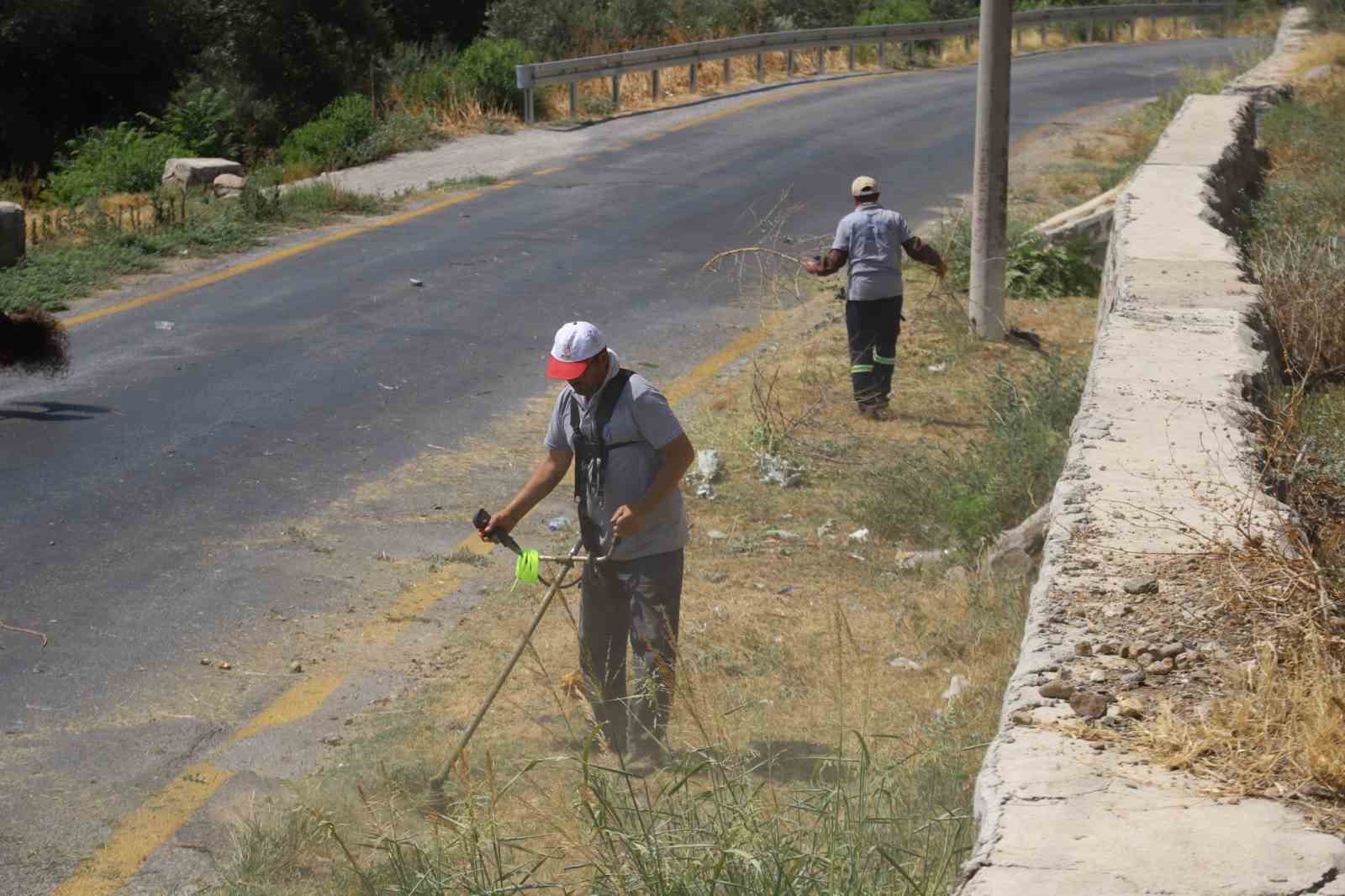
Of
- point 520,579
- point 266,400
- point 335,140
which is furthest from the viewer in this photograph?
point 335,140

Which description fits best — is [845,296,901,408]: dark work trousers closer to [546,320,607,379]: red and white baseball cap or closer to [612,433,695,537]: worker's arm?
[612,433,695,537]: worker's arm

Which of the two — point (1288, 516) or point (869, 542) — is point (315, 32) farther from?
point (1288, 516)

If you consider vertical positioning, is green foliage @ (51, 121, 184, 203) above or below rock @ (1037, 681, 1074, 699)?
above

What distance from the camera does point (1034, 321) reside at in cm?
1245

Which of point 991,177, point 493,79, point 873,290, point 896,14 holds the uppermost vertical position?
point 896,14

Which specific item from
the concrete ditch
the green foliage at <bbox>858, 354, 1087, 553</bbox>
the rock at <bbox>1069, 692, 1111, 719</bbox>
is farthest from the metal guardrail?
the rock at <bbox>1069, 692, 1111, 719</bbox>

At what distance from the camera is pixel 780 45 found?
2830 cm

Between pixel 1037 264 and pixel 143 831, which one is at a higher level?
pixel 1037 264

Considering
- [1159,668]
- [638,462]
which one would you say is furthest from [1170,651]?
[638,462]

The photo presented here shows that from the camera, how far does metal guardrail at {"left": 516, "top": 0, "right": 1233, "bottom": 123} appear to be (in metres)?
22.7

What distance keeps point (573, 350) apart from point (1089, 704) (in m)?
2.45

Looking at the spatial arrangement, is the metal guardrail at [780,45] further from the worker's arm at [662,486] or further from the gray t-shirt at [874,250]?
the worker's arm at [662,486]

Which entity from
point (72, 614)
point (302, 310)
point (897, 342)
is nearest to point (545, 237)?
point (302, 310)

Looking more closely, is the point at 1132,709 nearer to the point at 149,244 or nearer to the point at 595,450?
the point at 595,450
